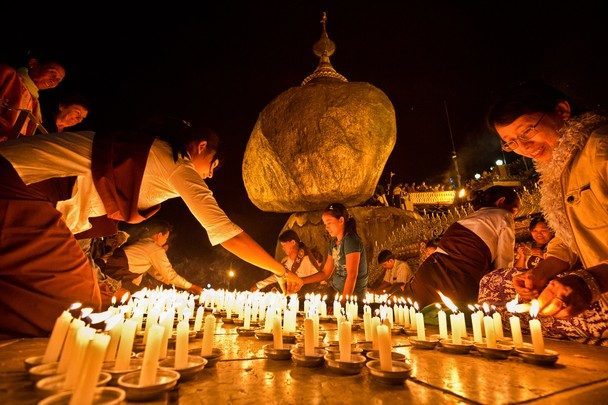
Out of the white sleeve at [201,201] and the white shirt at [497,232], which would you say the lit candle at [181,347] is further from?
the white shirt at [497,232]

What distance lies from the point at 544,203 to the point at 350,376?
2.53 m

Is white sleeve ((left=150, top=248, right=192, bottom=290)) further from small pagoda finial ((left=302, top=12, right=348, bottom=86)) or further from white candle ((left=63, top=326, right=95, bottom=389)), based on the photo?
small pagoda finial ((left=302, top=12, right=348, bottom=86))

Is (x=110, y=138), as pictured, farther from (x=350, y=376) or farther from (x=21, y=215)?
(x=350, y=376)

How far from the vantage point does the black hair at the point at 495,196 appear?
4.50m

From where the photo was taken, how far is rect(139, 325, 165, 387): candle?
139 cm

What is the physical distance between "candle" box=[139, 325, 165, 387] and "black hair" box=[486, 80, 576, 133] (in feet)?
10.2

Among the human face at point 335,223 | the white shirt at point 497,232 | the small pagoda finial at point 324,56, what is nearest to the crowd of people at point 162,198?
the white shirt at point 497,232

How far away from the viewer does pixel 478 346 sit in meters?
2.31

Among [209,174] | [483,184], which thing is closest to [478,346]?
[209,174]

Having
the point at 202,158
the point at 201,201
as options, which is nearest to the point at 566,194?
the point at 201,201

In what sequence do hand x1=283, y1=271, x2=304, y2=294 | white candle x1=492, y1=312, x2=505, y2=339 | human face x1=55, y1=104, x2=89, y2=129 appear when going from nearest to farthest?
white candle x1=492, y1=312, x2=505, y2=339
hand x1=283, y1=271, x2=304, y2=294
human face x1=55, y1=104, x2=89, y2=129

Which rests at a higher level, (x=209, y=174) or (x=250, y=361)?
(x=209, y=174)

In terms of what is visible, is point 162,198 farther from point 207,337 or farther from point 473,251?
point 473,251

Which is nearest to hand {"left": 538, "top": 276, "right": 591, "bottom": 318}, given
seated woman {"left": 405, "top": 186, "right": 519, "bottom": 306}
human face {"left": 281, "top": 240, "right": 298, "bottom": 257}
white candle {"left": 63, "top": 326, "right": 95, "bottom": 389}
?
seated woman {"left": 405, "top": 186, "right": 519, "bottom": 306}
